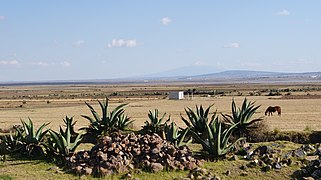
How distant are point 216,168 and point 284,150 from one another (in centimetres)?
236

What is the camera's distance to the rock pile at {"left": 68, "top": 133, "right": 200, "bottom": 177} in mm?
10492

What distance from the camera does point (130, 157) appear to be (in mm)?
10852

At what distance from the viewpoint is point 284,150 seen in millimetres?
12102

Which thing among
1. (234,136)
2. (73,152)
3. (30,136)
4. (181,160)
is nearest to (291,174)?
(181,160)

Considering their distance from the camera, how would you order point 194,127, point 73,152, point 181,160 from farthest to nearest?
1. point 194,127
2. point 73,152
3. point 181,160

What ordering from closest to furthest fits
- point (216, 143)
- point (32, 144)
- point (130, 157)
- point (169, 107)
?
point (130, 157) → point (216, 143) → point (32, 144) → point (169, 107)

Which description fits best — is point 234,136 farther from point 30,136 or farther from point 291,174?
point 30,136

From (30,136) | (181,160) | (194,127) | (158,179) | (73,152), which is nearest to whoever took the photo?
(158,179)

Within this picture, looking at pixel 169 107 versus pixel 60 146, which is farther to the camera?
pixel 169 107

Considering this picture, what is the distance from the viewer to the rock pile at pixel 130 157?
10.5m

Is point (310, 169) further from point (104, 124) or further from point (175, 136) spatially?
point (104, 124)

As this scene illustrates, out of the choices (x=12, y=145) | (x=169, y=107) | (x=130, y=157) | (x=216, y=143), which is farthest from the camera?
(x=169, y=107)

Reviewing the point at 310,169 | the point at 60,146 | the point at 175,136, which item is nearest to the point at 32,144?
the point at 60,146

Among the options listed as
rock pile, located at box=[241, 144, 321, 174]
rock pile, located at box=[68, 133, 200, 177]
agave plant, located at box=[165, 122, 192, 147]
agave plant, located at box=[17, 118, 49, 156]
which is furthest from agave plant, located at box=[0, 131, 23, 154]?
rock pile, located at box=[241, 144, 321, 174]
